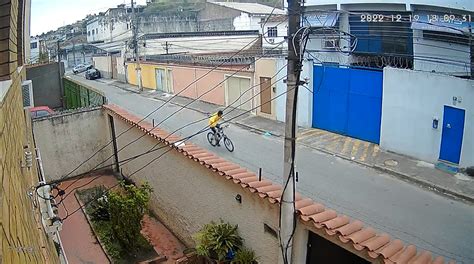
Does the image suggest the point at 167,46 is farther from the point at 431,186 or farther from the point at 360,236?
the point at 360,236

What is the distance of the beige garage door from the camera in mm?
18953

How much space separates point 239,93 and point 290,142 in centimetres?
1405

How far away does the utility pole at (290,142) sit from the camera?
5.24 meters

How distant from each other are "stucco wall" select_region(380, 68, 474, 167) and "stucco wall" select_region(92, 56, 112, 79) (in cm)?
2988

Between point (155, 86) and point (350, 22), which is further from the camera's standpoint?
point (155, 86)

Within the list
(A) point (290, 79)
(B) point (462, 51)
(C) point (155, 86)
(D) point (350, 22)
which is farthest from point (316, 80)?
(C) point (155, 86)

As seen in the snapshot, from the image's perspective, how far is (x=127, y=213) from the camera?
8516 mm

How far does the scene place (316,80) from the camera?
16031mm

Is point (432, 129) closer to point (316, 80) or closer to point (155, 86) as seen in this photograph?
point (316, 80)

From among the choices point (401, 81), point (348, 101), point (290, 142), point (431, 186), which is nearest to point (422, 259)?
point (290, 142)

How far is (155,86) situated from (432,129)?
19950mm

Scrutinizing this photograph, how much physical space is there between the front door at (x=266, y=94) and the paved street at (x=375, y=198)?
293 centimetres

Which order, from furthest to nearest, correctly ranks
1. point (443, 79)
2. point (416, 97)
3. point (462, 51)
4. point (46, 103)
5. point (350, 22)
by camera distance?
point (46, 103) → point (350, 22) → point (462, 51) → point (416, 97) → point (443, 79)
